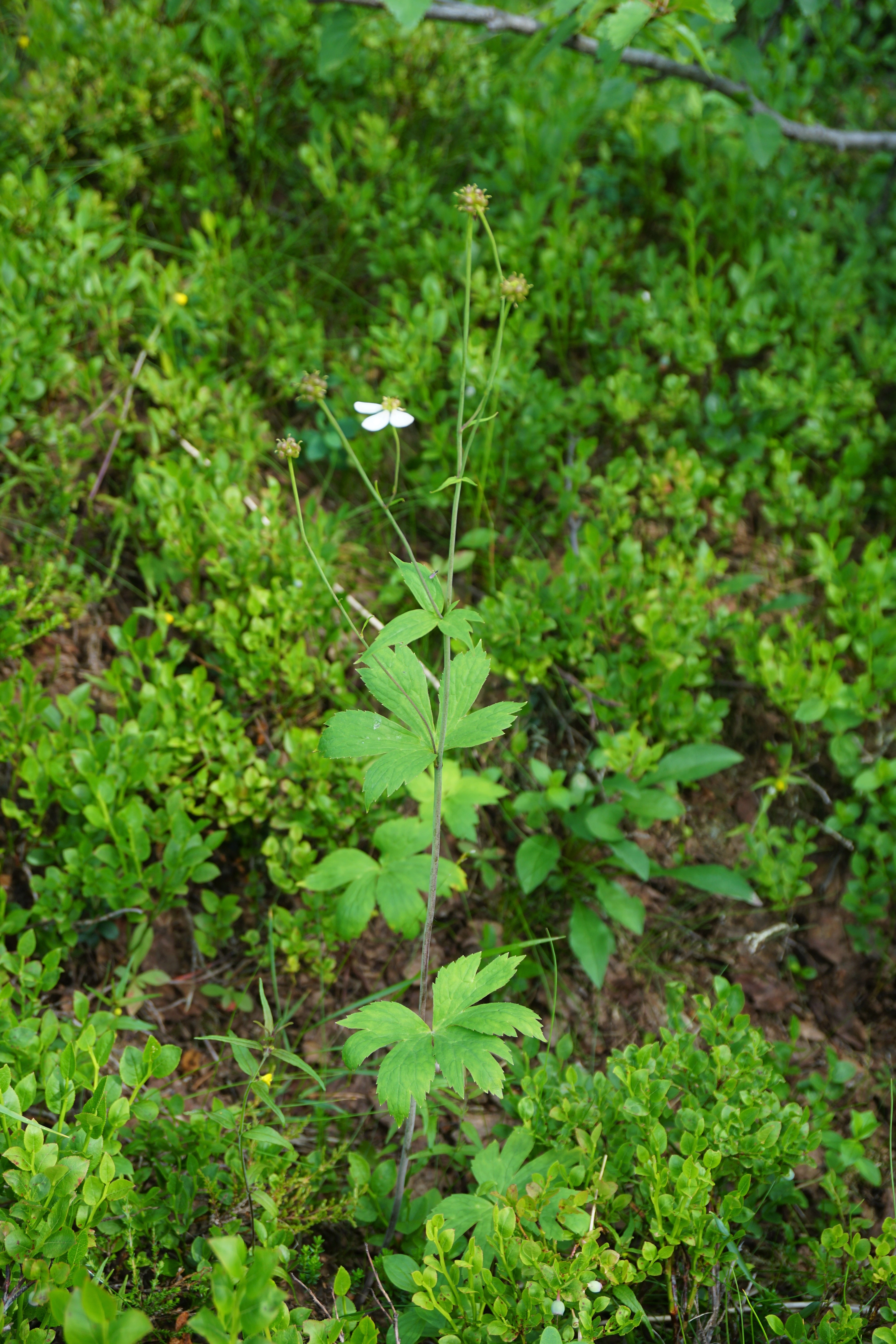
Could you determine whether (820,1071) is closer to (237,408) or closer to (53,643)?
(53,643)

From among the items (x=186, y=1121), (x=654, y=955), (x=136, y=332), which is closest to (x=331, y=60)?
(x=136, y=332)

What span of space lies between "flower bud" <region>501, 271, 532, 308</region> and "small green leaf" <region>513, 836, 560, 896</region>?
1391 millimetres

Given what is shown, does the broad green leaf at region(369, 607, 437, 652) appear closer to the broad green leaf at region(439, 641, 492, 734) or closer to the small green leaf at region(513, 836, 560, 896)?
the broad green leaf at region(439, 641, 492, 734)

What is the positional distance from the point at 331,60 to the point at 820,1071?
363 centimetres

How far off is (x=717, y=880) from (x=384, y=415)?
5.15 feet

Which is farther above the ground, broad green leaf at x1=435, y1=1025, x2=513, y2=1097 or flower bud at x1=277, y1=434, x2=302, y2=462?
flower bud at x1=277, y1=434, x2=302, y2=462

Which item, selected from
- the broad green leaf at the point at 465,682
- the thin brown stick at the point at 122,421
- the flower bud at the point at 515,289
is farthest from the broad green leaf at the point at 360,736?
the thin brown stick at the point at 122,421

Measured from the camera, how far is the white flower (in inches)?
66.7

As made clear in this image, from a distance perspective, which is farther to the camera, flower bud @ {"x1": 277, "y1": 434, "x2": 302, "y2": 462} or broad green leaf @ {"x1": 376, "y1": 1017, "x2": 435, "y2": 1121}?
flower bud @ {"x1": 277, "y1": 434, "x2": 302, "y2": 462}

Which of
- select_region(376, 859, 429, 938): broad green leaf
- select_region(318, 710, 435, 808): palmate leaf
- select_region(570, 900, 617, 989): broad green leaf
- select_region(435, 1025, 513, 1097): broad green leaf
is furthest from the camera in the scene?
select_region(570, 900, 617, 989): broad green leaf

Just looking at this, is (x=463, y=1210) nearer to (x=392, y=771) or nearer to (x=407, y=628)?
(x=392, y=771)

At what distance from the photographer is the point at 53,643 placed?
8.77 ft

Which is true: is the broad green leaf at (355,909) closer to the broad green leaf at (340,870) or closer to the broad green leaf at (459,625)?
the broad green leaf at (340,870)

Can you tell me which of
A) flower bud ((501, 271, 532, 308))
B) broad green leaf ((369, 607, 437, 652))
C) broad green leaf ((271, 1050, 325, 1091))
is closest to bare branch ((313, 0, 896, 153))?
flower bud ((501, 271, 532, 308))
